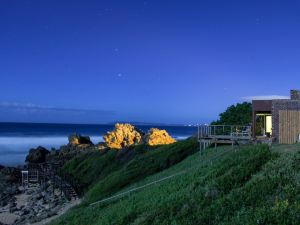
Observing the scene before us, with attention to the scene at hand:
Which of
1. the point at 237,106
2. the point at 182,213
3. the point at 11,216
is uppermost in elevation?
the point at 237,106

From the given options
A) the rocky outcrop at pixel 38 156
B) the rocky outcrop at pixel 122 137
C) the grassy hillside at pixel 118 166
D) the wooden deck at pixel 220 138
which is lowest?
the rocky outcrop at pixel 38 156

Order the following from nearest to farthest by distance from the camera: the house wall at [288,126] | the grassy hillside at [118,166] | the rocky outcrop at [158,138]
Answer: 1. the house wall at [288,126]
2. the grassy hillside at [118,166]
3. the rocky outcrop at [158,138]

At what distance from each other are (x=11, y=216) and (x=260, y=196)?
92.6 feet

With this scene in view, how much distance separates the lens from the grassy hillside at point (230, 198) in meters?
15.3

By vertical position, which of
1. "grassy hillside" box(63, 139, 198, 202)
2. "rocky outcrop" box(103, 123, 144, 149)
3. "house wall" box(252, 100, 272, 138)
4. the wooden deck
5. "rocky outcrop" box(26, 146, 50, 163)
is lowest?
"rocky outcrop" box(26, 146, 50, 163)

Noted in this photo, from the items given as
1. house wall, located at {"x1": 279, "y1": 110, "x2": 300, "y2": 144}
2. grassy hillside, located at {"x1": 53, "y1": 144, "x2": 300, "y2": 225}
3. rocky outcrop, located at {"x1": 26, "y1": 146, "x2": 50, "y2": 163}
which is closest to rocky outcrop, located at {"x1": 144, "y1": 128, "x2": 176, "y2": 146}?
house wall, located at {"x1": 279, "y1": 110, "x2": 300, "y2": 144}

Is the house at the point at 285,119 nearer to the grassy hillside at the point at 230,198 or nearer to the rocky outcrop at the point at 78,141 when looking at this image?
the grassy hillside at the point at 230,198

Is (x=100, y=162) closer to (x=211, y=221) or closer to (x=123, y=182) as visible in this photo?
(x=123, y=182)

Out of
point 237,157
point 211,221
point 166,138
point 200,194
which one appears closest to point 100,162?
point 166,138

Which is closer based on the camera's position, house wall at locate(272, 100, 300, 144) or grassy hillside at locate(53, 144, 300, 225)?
grassy hillside at locate(53, 144, 300, 225)

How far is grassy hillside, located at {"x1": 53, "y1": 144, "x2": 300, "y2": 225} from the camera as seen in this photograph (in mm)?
15305

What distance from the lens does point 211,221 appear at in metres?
15.9

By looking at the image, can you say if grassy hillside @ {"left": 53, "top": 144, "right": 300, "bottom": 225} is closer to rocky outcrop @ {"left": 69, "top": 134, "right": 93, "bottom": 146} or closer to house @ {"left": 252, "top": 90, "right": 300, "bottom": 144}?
house @ {"left": 252, "top": 90, "right": 300, "bottom": 144}

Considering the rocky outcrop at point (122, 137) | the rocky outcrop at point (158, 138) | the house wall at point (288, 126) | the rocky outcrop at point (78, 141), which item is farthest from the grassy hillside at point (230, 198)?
the rocky outcrop at point (78, 141)
